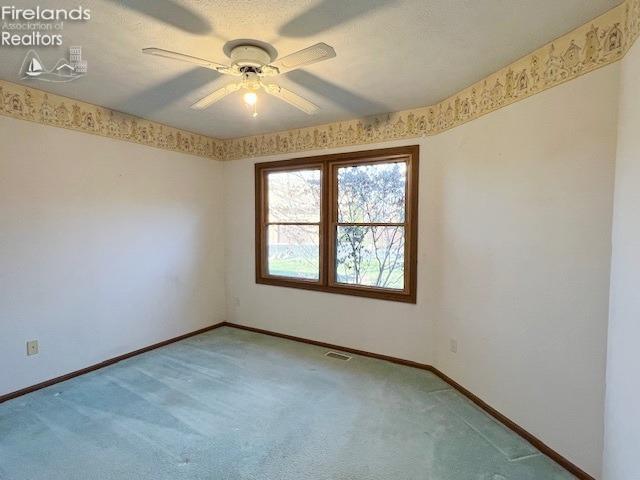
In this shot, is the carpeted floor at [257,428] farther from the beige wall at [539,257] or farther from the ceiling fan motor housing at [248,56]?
the ceiling fan motor housing at [248,56]

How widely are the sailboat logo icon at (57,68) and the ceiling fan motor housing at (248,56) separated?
990 mm

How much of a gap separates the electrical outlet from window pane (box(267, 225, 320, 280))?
230 cm

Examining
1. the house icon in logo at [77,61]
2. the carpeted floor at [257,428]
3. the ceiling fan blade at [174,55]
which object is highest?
the house icon in logo at [77,61]

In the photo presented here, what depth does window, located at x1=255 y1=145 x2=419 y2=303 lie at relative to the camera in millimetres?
3221

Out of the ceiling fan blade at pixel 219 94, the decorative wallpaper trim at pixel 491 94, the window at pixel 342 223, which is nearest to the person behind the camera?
the decorative wallpaper trim at pixel 491 94

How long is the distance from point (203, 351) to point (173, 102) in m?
2.54

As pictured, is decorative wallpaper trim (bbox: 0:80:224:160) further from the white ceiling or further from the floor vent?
the floor vent

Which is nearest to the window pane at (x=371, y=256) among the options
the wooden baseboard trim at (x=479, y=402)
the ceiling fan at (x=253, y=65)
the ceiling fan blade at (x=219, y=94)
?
the wooden baseboard trim at (x=479, y=402)

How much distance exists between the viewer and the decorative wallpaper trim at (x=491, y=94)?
1.67 metres

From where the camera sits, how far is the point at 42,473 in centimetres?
178

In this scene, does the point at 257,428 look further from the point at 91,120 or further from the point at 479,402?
the point at 91,120

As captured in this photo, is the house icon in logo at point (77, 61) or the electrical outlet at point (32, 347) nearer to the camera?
the house icon in logo at point (77, 61)

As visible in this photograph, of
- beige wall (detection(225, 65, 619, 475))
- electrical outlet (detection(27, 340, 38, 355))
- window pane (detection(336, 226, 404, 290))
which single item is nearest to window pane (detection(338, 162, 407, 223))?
window pane (detection(336, 226, 404, 290))

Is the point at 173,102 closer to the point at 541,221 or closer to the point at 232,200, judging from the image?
the point at 232,200
